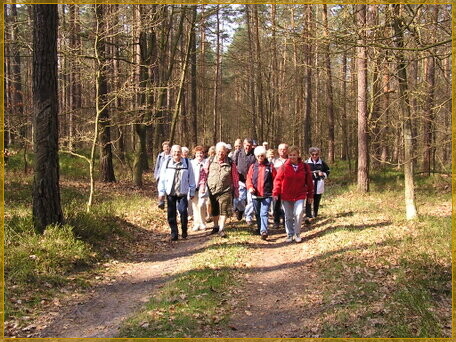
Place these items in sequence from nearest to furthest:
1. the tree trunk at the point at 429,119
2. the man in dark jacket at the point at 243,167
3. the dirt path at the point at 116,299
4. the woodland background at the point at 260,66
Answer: the dirt path at the point at 116,299 < the woodland background at the point at 260,66 < the tree trunk at the point at 429,119 < the man in dark jacket at the point at 243,167

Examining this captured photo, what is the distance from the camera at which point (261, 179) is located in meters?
9.74

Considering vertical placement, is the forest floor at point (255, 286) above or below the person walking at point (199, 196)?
below

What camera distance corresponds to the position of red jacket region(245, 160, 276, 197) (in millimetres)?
9695

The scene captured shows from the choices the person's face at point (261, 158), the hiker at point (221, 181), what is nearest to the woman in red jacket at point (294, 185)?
the person's face at point (261, 158)

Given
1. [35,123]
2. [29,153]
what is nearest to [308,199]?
[35,123]

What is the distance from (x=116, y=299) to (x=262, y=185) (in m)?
4.55

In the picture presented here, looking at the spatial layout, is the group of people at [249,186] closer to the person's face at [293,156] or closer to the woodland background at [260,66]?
the person's face at [293,156]

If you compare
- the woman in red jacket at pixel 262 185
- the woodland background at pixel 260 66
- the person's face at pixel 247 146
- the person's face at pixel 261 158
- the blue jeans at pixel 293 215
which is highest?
the woodland background at pixel 260 66

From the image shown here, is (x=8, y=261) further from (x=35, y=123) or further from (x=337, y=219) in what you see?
(x=337, y=219)

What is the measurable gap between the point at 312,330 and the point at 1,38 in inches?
382

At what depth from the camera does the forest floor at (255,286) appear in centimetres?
510

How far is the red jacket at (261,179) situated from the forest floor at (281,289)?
3.84ft

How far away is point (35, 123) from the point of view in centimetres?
779

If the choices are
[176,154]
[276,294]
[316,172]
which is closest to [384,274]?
[276,294]
